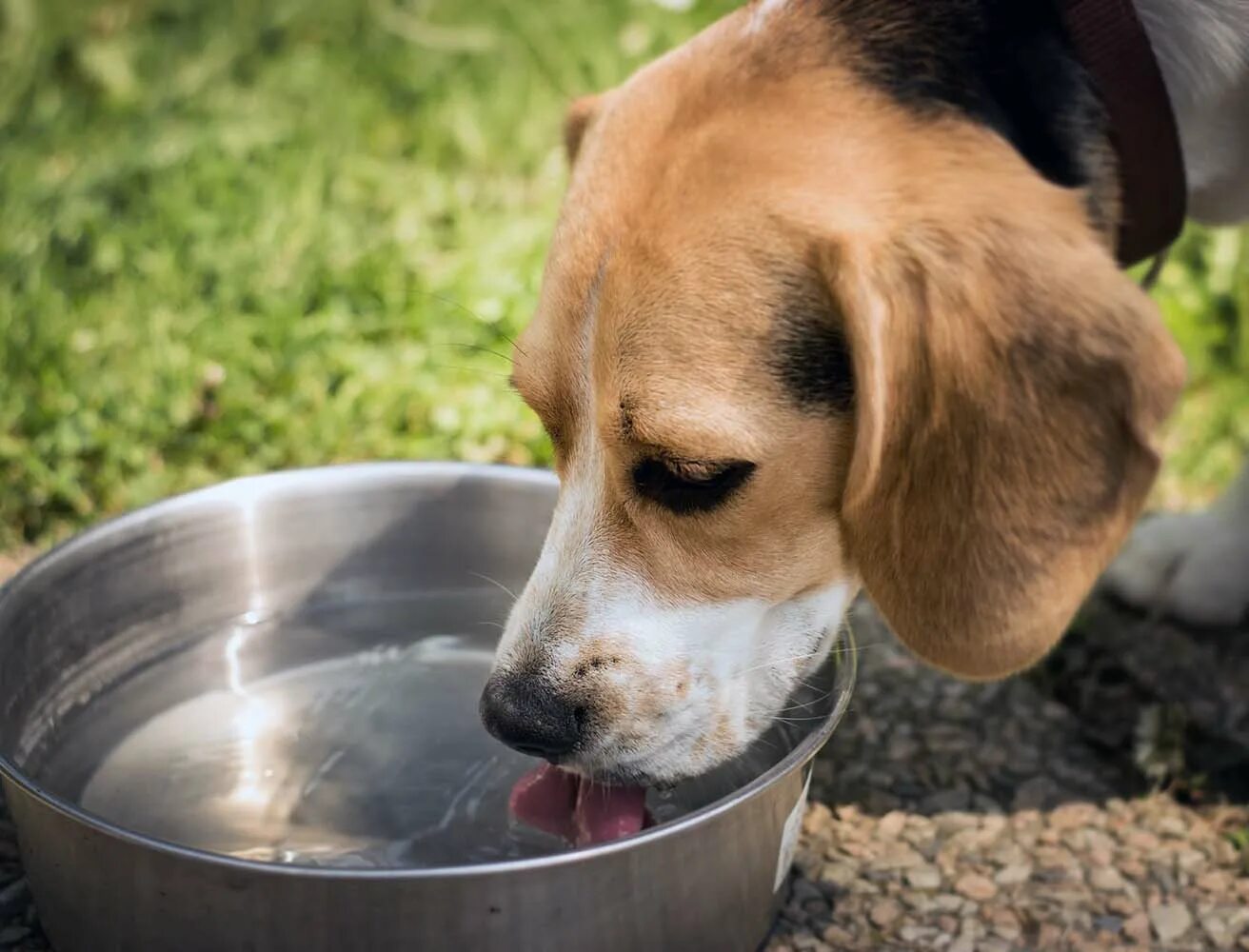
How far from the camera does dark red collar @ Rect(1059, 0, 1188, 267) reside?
2.58 m

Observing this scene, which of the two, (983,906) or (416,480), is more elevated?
(416,480)

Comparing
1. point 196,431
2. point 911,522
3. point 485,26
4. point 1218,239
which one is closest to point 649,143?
point 911,522

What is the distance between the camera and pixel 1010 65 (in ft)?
8.53

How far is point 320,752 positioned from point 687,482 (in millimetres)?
1154

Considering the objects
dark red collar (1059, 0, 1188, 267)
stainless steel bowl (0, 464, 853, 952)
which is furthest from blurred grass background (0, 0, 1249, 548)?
dark red collar (1059, 0, 1188, 267)

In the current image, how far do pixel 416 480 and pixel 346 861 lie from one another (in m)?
0.96

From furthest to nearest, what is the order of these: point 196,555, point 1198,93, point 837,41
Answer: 1. point 196,555
2. point 1198,93
3. point 837,41

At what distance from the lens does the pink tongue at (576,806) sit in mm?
2588

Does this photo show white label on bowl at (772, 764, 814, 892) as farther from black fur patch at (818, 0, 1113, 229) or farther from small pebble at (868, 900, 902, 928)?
black fur patch at (818, 0, 1113, 229)

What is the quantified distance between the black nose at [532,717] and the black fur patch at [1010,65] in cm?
117

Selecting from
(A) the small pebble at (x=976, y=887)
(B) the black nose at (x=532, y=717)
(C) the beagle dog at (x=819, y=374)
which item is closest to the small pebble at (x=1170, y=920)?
(A) the small pebble at (x=976, y=887)

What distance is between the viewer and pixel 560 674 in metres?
2.46

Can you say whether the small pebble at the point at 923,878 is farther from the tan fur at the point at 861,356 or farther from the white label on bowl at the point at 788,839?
the tan fur at the point at 861,356

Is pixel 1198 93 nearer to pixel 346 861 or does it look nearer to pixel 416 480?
pixel 416 480
